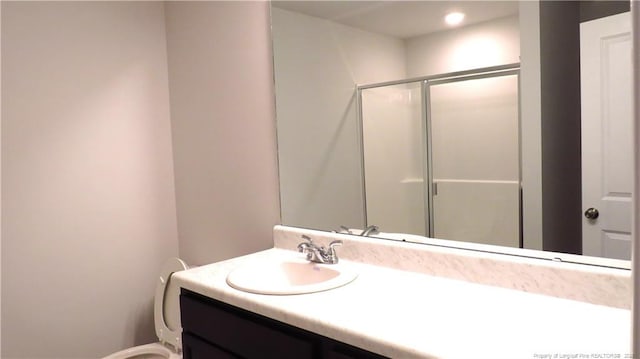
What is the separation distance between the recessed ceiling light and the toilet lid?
1.55m

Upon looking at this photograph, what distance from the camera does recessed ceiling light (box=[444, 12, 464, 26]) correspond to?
1.39 meters

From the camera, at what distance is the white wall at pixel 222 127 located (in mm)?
1949

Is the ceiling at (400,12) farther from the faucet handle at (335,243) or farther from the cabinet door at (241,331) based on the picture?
the cabinet door at (241,331)

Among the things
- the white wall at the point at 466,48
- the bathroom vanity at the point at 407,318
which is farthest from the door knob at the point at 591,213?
the white wall at the point at 466,48

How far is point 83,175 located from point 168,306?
75 centimetres

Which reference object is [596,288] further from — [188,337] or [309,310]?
[188,337]

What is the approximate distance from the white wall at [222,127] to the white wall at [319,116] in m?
0.07

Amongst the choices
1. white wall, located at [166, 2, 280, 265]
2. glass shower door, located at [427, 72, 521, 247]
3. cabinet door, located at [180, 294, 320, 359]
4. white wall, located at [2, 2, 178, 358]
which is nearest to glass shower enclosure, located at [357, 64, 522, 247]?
glass shower door, located at [427, 72, 521, 247]

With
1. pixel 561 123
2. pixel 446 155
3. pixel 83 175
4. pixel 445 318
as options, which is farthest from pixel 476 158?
pixel 83 175

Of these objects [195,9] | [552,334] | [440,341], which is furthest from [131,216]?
[552,334]

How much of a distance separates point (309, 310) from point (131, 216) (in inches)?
58.9

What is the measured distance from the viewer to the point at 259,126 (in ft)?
6.44

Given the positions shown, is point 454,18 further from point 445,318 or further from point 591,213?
point 445,318

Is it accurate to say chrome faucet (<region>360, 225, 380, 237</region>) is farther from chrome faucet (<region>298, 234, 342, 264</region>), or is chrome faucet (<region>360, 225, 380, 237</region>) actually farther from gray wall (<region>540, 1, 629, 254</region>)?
gray wall (<region>540, 1, 629, 254</region>)
